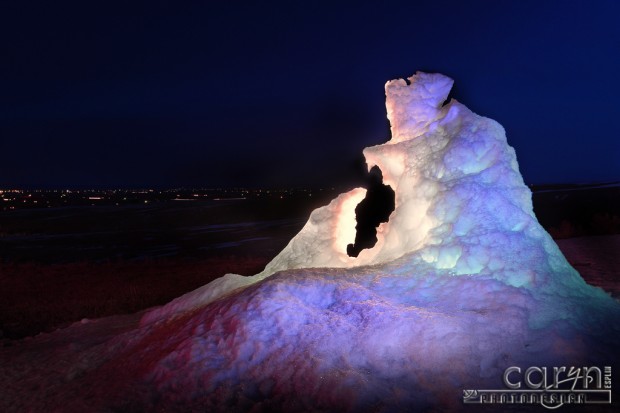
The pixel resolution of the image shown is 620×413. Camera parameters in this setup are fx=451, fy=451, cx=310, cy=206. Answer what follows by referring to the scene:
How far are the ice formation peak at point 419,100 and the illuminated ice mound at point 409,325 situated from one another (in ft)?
1.34

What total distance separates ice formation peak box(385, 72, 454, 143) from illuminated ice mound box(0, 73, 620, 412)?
0.41m

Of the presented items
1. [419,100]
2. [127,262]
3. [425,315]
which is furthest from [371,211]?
[127,262]

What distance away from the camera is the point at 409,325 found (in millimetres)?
4906

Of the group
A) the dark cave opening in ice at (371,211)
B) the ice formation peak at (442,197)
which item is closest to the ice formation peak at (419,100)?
the ice formation peak at (442,197)

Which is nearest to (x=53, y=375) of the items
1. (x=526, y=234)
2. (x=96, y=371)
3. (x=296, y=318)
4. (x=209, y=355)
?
(x=96, y=371)

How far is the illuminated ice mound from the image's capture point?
4.44 meters

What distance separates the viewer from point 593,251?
15.8 metres

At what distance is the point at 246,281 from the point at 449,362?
14.5 feet

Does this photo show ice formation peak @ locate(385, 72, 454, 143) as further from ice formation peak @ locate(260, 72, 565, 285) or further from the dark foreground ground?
the dark foreground ground

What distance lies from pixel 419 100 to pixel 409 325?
4.38m

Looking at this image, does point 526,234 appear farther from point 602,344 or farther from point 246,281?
point 246,281

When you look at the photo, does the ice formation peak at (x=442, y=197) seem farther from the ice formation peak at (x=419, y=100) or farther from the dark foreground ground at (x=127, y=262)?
the dark foreground ground at (x=127, y=262)

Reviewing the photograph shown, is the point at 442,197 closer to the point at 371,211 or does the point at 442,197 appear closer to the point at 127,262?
the point at 371,211

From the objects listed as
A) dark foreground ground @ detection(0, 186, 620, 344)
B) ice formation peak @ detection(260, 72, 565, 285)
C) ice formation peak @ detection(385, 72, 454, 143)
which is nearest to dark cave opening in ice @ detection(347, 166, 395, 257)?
ice formation peak @ detection(260, 72, 565, 285)
